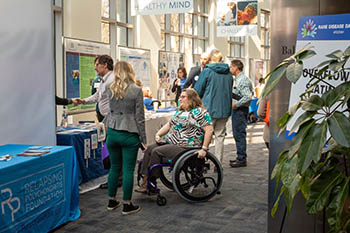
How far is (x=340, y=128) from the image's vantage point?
4.38 ft

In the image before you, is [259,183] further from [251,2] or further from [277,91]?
[251,2]

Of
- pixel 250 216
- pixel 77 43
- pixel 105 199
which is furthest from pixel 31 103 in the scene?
pixel 77 43

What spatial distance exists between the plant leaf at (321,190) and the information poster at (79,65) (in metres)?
5.72

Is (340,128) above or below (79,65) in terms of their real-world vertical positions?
below

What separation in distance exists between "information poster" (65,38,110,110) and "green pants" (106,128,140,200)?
10.1 feet

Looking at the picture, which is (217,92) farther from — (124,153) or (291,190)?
(291,190)

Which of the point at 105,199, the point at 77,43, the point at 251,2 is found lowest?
the point at 105,199

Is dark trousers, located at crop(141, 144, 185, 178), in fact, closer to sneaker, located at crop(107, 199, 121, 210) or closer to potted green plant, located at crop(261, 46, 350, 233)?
sneaker, located at crop(107, 199, 121, 210)

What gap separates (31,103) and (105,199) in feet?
4.34

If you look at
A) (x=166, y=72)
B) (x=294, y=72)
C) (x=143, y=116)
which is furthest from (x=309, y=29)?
(x=166, y=72)

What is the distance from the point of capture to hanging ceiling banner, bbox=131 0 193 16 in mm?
6734

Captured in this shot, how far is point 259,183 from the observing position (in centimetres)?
538

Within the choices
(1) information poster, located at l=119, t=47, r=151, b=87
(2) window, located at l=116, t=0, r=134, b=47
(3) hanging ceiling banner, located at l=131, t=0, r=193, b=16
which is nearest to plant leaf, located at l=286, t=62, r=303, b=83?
(3) hanging ceiling banner, located at l=131, t=0, r=193, b=16

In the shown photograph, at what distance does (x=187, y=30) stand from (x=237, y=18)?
3.51 meters
